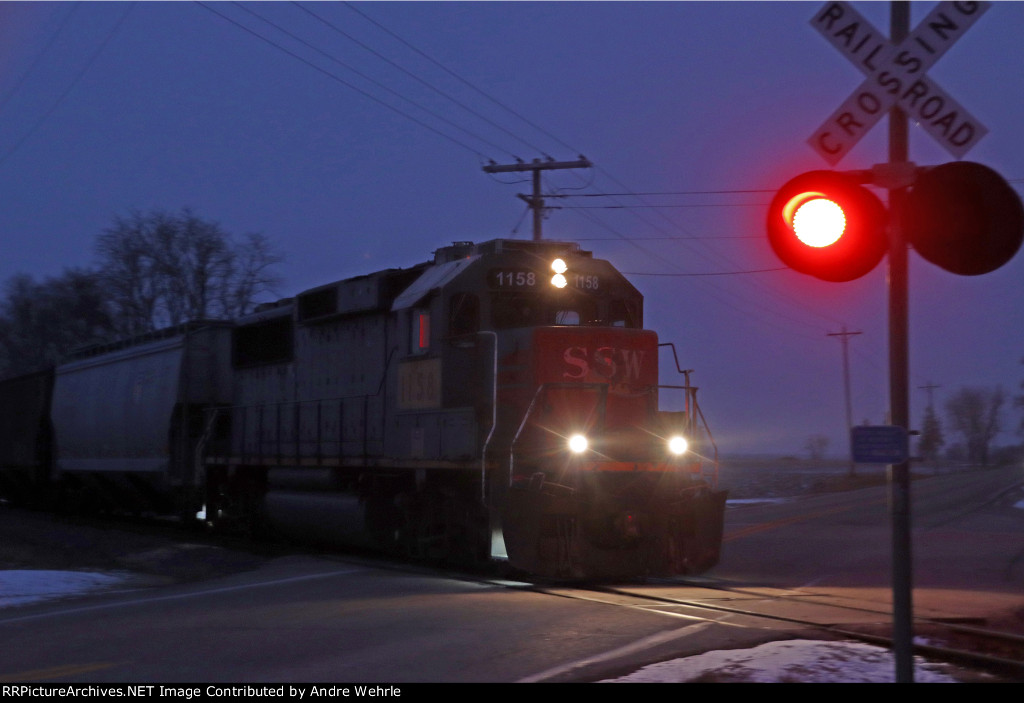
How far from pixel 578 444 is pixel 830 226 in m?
6.98

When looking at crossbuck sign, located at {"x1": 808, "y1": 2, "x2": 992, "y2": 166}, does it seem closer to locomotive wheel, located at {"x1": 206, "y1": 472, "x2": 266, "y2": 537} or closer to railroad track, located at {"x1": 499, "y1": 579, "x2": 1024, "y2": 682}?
railroad track, located at {"x1": 499, "y1": 579, "x2": 1024, "y2": 682}

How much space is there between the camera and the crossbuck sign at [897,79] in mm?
4355

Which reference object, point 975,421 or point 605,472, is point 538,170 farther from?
point 975,421

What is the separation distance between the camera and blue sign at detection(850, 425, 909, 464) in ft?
14.4

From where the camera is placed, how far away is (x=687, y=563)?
11547 mm

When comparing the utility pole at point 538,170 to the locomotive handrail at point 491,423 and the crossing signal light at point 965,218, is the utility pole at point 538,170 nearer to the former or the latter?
the locomotive handrail at point 491,423

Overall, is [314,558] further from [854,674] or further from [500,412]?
[854,674]

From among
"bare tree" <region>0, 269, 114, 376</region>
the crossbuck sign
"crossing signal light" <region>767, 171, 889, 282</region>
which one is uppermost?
"bare tree" <region>0, 269, 114, 376</region>

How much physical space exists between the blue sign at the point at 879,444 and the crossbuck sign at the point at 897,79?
121 cm

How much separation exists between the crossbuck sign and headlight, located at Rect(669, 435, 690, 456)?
24.4ft

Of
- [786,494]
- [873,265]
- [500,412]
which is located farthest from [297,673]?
[786,494]

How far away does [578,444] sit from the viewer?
11125 mm

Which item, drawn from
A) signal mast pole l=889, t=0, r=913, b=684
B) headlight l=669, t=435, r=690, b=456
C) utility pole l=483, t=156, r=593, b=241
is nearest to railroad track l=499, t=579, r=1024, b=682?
headlight l=669, t=435, r=690, b=456

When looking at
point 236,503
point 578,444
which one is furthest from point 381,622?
point 236,503
